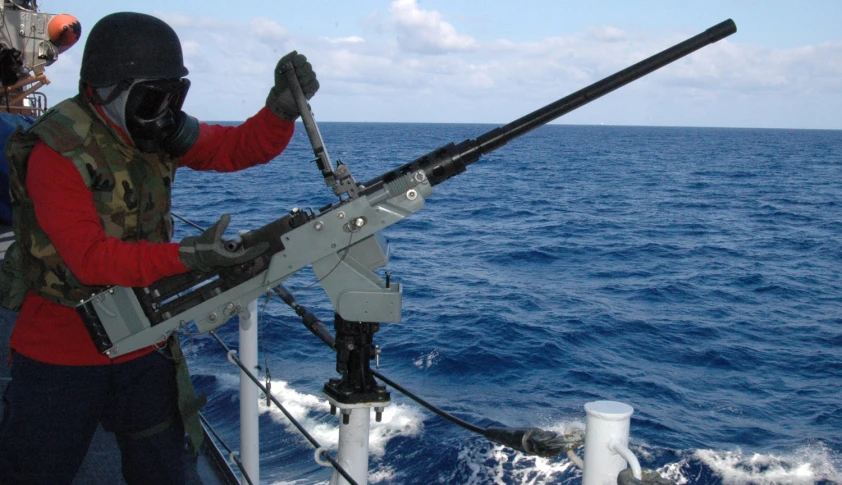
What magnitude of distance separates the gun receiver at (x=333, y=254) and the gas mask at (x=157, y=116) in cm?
46

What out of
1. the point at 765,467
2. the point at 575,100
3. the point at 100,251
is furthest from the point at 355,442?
the point at 765,467

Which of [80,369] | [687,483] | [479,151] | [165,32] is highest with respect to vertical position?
[165,32]

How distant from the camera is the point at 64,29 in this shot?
15.0 metres

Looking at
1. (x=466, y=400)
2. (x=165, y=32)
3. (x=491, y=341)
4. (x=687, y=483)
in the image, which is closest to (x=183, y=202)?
(x=491, y=341)

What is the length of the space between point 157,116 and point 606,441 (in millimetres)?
1893

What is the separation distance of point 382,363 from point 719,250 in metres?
13.4

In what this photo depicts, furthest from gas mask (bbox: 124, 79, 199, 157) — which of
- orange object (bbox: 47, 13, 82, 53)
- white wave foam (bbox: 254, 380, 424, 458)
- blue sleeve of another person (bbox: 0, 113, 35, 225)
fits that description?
orange object (bbox: 47, 13, 82, 53)

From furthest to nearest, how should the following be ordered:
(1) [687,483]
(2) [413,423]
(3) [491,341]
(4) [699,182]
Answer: (4) [699,182], (3) [491,341], (2) [413,423], (1) [687,483]

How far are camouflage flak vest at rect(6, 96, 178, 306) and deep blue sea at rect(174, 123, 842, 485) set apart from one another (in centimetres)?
125

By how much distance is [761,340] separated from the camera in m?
13.8

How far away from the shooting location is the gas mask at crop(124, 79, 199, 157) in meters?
2.68

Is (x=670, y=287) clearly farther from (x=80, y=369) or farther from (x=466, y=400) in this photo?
(x=80, y=369)

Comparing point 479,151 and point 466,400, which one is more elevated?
point 479,151

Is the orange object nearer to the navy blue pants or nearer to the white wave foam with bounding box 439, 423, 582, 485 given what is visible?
the white wave foam with bounding box 439, 423, 582, 485
